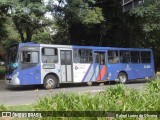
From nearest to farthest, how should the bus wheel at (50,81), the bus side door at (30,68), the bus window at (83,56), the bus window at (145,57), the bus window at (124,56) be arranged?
the bus side door at (30,68) < the bus wheel at (50,81) < the bus window at (83,56) < the bus window at (124,56) < the bus window at (145,57)

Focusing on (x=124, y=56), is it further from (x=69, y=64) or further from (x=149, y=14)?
(x=69, y=64)

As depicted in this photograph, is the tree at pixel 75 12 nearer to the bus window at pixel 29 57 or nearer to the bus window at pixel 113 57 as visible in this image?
the bus window at pixel 113 57

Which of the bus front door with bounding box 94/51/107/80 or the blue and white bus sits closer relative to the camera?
the blue and white bus

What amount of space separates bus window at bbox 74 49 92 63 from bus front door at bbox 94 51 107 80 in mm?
543

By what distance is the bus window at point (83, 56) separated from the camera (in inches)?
838

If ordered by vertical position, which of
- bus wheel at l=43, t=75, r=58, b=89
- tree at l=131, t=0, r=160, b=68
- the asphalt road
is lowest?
the asphalt road

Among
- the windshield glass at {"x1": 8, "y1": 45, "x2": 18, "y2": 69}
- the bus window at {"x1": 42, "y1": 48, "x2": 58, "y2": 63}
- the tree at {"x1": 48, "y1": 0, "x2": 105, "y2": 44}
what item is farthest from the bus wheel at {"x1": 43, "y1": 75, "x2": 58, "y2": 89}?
the tree at {"x1": 48, "y1": 0, "x2": 105, "y2": 44}

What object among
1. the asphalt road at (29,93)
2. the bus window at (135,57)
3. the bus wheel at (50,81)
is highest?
the bus window at (135,57)

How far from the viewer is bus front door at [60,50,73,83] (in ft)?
67.3

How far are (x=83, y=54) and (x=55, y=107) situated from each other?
1503 centimetres

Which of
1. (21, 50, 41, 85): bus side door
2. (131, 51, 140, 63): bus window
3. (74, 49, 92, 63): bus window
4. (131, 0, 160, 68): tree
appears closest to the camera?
(21, 50, 41, 85): bus side door

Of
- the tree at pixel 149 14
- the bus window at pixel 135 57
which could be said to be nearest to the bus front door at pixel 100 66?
the bus window at pixel 135 57

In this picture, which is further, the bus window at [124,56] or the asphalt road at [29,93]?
the bus window at [124,56]

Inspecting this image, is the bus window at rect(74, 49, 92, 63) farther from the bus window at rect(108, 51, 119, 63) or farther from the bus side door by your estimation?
the bus side door
